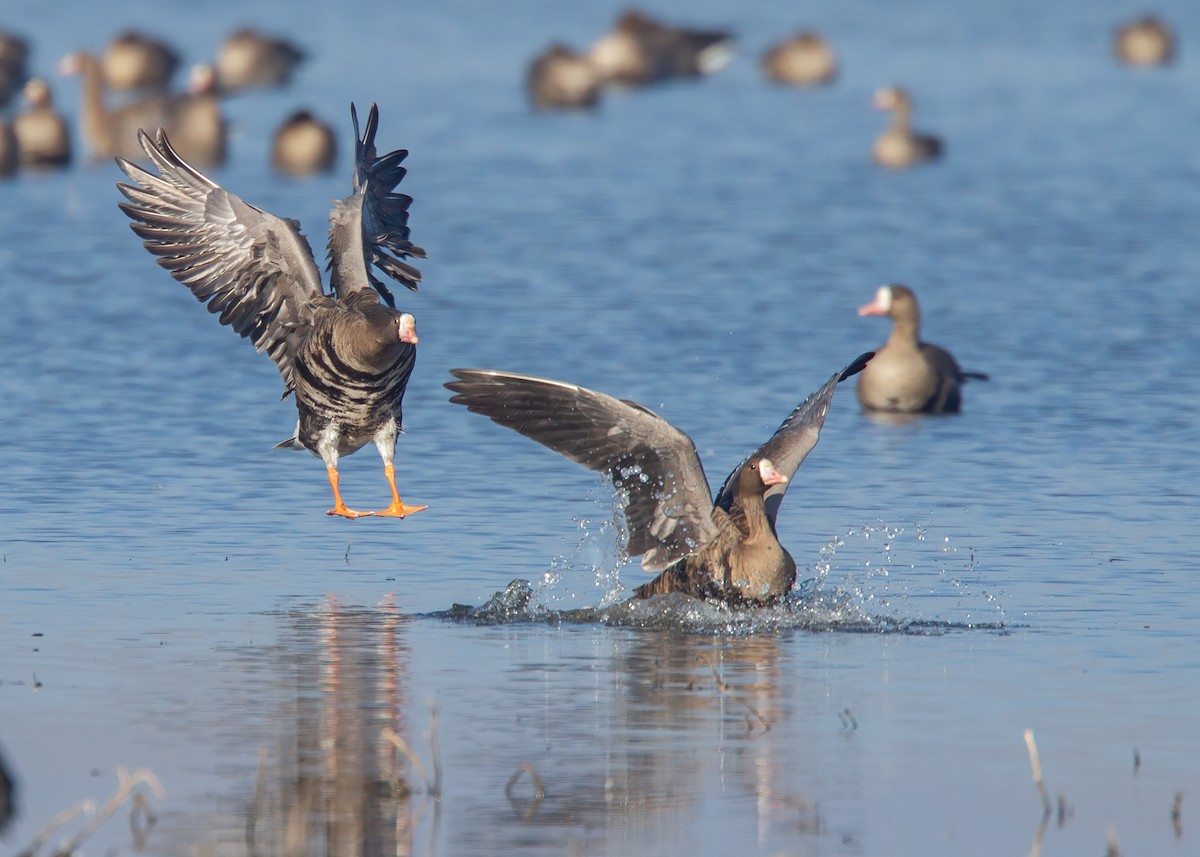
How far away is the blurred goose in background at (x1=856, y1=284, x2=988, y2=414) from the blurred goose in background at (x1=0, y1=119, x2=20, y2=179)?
1561 centimetres

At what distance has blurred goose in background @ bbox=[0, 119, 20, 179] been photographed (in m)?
28.2

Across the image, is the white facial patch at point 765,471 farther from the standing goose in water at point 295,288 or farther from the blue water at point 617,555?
the standing goose in water at point 295,288

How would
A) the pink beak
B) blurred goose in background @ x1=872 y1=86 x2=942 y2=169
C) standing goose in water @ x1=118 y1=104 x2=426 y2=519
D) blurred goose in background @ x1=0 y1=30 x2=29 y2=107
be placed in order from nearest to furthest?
1. standing goose in water @ x1=118 y1=104 x2=426 y2=519
2. the pink beak
3. blurred goose in background @ x1=872 y1=86 x2=942 y2=169
4. blurred goose in background @ x1=0 y1=30 x2=29 y2=107

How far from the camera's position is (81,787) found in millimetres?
6910

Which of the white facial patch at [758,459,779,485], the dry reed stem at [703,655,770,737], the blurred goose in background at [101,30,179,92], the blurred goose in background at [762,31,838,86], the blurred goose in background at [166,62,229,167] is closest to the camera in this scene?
the dry reed stem at [703,655,770,737]

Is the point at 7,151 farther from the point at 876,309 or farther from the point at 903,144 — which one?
the point at 876,309

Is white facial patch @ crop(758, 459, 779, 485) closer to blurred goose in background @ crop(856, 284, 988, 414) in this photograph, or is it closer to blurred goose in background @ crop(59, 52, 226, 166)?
blurred goose in background @ crop(856, 284, 988, 414)

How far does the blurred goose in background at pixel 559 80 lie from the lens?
122 ft

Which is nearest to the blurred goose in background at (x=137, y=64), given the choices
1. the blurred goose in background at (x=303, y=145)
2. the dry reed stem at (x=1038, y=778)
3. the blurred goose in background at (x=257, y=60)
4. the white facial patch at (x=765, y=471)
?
the blurred goose in background at (x=257, y=60)

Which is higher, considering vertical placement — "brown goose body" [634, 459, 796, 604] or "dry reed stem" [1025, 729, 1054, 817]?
"brown goose body" [634, 459, 796, 604]

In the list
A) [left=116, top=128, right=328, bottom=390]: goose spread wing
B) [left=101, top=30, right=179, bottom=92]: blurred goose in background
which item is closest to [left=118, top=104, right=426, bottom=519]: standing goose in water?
[left=116, top=128, right=328, bottom=390]: goose spread wing

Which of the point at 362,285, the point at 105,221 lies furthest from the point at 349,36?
the point at 362,285

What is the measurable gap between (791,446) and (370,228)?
2.89m

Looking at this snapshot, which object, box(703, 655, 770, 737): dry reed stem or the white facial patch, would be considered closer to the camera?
box(703, 655, 770, 737): dry reed stem
